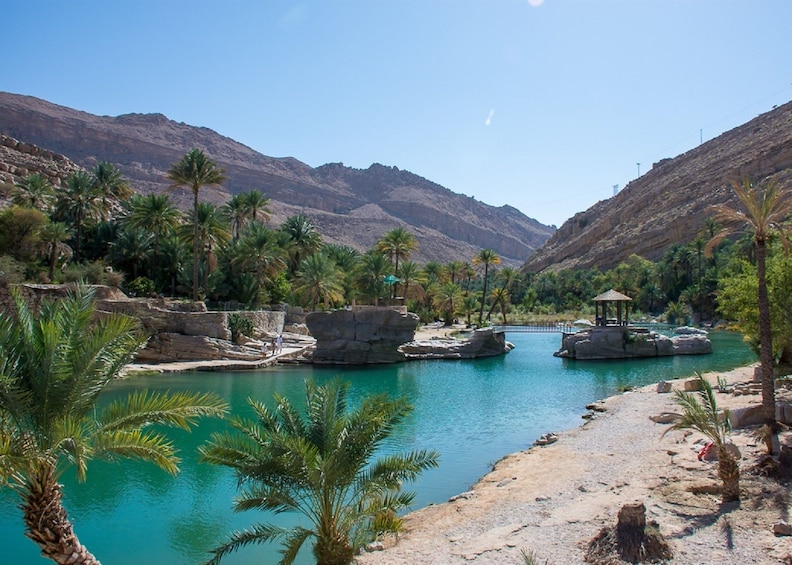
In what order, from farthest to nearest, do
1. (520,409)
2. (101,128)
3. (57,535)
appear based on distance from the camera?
(101,128) < (520,409) < (57,535)

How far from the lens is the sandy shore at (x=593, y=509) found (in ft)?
25.7

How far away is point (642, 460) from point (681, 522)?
4.21 meters

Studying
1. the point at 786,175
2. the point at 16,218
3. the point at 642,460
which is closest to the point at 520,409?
the point at 642,460

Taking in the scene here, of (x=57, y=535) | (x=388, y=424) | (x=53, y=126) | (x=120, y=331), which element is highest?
(x=53, y=126)

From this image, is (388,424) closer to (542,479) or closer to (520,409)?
(542,479)

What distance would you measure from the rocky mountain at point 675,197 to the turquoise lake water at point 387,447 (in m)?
A: 67.4

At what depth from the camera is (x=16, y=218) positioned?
3622 cm

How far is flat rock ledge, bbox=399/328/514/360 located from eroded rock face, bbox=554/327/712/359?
18.3 feet

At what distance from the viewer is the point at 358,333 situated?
36.6m

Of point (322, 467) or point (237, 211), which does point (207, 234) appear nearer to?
point (237, 211)

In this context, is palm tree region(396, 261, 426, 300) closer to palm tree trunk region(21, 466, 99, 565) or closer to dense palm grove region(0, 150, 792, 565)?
dense palm grove region(0, 150, 792, 565)

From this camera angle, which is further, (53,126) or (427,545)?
(53,126)

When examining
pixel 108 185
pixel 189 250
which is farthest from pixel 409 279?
pixel 108 185

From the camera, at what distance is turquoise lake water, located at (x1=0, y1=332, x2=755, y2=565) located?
35.2ft
